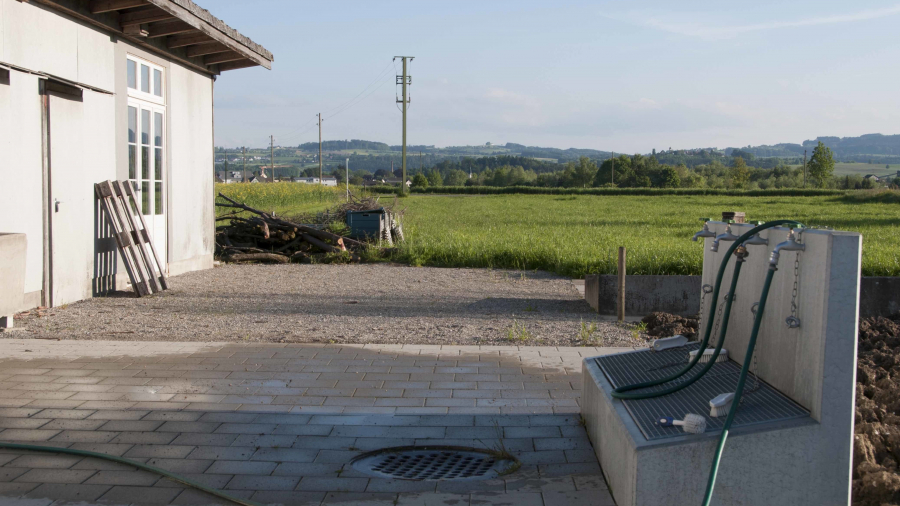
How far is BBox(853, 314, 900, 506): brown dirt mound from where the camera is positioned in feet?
10.9

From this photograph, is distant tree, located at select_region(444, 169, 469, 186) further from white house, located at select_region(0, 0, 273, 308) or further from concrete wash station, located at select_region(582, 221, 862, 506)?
concrete wash station, located at select_region(582, 221, 862, 506)

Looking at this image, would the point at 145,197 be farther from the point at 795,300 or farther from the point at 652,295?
the point at 795,300

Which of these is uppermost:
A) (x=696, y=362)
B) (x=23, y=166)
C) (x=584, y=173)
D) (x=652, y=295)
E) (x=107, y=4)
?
(x=584, y=173)

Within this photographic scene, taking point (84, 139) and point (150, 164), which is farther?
point (150, 164)

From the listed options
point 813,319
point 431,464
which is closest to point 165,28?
point 431,464

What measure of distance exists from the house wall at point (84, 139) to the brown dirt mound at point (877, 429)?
27.3 ft

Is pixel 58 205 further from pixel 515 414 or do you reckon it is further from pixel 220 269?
pixel 515 414

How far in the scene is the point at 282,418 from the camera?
4.73 metres

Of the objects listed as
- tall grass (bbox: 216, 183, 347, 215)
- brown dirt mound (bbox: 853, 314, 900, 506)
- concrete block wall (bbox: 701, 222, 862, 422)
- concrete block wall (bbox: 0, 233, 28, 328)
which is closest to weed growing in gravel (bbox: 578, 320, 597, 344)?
brown dirt mound (bbox: 853, 314, 900, 506)

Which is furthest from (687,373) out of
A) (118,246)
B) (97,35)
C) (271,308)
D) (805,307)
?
(97,35)

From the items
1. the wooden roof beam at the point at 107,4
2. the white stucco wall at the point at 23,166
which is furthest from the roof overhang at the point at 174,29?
the white stucco wall at the point at 23,166

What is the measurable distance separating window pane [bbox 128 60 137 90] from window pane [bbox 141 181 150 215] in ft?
4.79

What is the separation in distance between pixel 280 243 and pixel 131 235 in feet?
20.2

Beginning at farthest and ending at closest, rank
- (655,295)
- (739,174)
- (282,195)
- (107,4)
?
(739,174) → (282,195) → (107,4) → (655,295)
